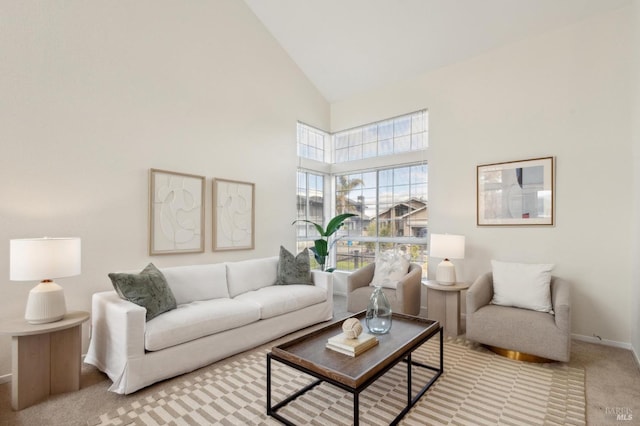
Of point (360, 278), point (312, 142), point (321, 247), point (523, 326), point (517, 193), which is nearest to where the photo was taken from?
point (523, 326)

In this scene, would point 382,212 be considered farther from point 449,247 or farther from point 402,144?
point 449,247

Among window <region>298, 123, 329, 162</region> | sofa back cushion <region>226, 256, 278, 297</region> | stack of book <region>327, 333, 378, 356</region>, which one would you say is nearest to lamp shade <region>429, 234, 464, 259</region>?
stack of book <region>327, 333, 378, 356</region>

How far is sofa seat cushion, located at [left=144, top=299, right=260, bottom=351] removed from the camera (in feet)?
8.16

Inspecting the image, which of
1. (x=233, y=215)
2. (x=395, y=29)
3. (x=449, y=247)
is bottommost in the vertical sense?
(x=449, y=247)

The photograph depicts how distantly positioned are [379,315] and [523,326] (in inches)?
57.2

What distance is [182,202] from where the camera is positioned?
12.0ft

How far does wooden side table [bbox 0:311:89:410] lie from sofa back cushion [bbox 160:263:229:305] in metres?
0.79

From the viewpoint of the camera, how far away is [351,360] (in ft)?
6.63

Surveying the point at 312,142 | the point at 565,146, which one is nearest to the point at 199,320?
the point at 312,142

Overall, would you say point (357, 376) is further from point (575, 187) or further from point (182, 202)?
point (575, 187)

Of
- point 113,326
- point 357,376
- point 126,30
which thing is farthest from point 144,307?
point 126,30

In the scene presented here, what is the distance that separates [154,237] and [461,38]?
4374mm

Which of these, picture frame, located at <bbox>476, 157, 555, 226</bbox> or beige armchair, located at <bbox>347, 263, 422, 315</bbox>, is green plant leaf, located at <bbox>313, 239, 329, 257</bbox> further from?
picture frame, located at <bbox>476, 157, 555, 226</bbox>

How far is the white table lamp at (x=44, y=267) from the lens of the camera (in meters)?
2.22
